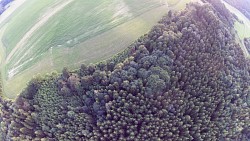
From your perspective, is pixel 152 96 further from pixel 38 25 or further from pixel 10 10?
pixel 10 10

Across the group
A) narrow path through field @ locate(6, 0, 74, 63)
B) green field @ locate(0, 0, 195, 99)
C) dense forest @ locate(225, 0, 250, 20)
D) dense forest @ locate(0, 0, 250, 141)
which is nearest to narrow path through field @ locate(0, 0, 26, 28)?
green field @ locate(0, 0, 195, 99)

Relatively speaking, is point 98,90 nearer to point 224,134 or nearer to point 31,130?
point 31,130

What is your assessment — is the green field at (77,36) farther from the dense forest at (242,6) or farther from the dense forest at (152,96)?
the dense forest at (242,6)

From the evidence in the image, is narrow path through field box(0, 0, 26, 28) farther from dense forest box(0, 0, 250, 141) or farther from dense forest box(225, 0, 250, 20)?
dense forest box(225, 0, 250, 20)

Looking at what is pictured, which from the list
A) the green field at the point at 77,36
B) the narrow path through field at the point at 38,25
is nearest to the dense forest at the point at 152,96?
the green field at the point at 77,36

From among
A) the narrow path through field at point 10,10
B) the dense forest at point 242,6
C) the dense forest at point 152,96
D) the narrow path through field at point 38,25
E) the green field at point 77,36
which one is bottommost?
the dense forest at point 242,6

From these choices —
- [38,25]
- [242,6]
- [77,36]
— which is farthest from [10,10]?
[242,6]
